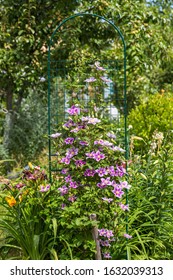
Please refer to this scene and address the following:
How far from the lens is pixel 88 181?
306 cm

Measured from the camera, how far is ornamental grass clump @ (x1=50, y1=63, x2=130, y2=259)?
9.78 feet

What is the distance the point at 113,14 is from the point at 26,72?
1.42 m

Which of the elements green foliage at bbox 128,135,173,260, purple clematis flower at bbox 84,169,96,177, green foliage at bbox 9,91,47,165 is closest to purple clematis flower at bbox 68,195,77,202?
purple clematis flower at bbox 84,169,96,177

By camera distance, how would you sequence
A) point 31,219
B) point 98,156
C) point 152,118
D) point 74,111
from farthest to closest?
point 152,118 < point 31,219 < point 74,111 < point 98,156

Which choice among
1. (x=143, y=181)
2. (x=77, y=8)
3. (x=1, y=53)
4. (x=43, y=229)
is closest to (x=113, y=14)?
(x=77, y=8)

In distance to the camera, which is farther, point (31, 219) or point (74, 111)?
point (31, 219)

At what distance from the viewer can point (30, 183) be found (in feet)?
10.8

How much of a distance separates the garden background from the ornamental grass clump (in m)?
0.01

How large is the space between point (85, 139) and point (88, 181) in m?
0.27

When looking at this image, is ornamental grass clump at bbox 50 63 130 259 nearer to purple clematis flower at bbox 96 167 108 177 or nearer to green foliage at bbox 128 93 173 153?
purple clematis flower at bbox 96 167 108 177

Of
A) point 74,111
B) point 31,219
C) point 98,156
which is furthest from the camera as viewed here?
point 31,219

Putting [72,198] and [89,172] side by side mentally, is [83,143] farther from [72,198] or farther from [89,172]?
[72,198]

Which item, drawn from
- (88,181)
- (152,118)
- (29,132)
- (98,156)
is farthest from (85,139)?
(29,132)

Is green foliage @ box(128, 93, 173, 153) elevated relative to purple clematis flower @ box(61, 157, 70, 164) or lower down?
elevated
